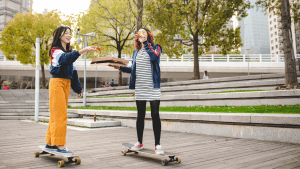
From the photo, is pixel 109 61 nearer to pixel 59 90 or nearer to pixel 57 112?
pixel 59 90

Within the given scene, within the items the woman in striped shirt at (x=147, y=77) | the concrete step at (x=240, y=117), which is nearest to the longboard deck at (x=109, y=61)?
the woman in striped shirt at (x=147, y=77)

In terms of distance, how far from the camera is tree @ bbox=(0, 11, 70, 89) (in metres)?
27.3

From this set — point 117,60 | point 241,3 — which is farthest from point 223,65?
point 117,60

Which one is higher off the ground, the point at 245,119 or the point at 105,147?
the point at 245,119

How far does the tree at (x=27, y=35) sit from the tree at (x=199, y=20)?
1525cm

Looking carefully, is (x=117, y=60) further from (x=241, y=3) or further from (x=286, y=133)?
(x=241, y=3)

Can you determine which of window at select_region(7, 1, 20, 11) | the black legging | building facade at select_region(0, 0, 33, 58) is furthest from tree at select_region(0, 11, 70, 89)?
window at select_region(7, 1, 20, 11)

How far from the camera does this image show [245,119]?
5398 mm

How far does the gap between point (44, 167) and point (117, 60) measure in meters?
2.10

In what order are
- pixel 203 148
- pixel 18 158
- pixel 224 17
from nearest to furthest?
1. pixel 18 158
2. pixel 203 148
3. pixel 224 17

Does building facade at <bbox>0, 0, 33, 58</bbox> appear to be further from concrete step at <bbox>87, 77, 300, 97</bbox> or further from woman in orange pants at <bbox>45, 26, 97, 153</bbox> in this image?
woman in orange pants at <bbox>45, 26, 97, 153</bbox>

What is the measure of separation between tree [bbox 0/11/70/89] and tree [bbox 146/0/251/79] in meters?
15.2

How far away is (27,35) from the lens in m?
27.8

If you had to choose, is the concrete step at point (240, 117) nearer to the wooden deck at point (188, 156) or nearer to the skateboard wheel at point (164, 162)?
the wooden deck at point (188, 156)
